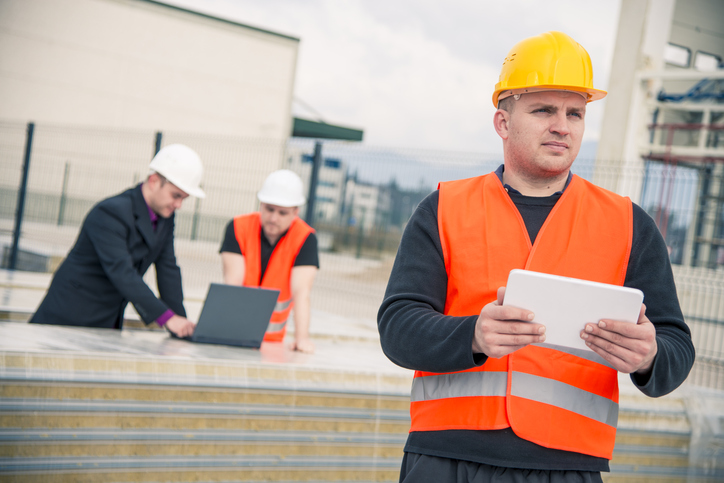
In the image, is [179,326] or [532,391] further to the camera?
[179,326]

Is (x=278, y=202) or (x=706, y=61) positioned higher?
(x=706, y=61)

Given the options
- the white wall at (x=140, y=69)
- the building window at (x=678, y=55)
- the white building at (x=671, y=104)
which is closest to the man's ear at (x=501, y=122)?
the white building at (x=671, y=104)

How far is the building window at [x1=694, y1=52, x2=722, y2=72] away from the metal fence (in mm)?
10302

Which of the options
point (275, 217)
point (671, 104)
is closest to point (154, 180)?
point (275, 217)

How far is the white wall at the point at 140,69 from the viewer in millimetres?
22609

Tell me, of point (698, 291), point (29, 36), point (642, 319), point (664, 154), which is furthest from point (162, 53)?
point (642, 319)

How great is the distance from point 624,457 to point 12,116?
23.3 meters

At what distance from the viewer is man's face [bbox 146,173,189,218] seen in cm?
411

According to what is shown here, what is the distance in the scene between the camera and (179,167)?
4223mm

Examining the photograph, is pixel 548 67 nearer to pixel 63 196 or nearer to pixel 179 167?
pixel 179 167

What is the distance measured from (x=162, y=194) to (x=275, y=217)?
0.79 meters

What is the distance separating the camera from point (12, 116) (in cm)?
2230

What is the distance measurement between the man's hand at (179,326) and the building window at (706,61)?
18690 millimetres

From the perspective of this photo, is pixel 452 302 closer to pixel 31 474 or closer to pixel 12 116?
pixel 31 474
